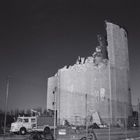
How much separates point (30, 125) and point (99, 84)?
2988 centimetres

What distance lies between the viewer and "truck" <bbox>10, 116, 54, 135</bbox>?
25.5 metres

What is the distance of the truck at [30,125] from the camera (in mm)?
25547

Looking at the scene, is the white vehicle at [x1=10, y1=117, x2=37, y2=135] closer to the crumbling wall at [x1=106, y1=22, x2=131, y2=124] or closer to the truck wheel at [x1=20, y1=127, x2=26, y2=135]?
the truck wheel at [x1=20, y1=127, x2=26, y2=135]

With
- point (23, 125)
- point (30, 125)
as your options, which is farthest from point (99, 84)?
point (23, 125)

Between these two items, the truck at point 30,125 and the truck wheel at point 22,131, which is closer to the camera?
the truck wheel at point 22,131

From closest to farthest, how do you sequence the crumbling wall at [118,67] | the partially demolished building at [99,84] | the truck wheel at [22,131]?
the truck wheel at [22,131]
the partially demolished building at [99,84]
the crumbling wall at [118,67]

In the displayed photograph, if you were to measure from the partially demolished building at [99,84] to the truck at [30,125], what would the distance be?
77.3 ft

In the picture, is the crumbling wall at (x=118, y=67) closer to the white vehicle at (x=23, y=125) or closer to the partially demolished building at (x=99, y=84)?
the partially demolished building at (x=99, y=84)

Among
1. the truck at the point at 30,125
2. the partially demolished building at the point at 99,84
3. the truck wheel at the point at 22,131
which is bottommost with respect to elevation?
the truck wheel at the point at 22,131

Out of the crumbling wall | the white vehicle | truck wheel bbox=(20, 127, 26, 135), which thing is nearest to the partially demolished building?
the crumbling wall

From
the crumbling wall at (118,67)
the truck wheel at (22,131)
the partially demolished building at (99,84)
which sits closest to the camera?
the truck wheel at (22,131)

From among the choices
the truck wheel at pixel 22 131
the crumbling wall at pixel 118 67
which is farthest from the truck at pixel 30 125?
the crumbling wall at pixel 118 67

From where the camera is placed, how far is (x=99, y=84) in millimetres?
54000

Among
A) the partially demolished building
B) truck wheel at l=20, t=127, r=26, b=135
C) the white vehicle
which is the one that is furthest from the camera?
the partially demolished building
